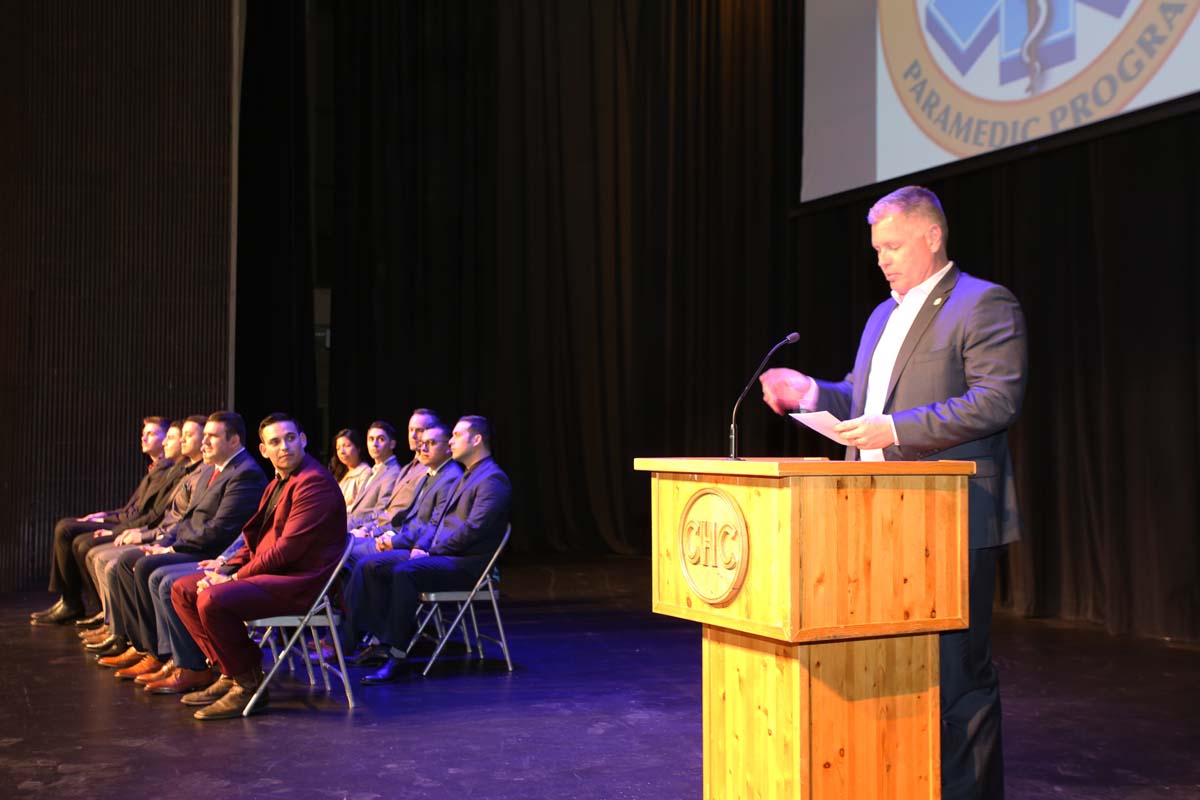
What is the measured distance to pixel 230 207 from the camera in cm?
1023

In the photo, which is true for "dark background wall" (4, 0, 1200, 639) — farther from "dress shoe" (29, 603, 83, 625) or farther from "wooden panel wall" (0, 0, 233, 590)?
"dress shoe" (29, 603, 83, 625)

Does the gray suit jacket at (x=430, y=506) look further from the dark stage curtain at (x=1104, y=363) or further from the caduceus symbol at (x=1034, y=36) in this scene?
the caduceus symbol at (x=1034, y=36)

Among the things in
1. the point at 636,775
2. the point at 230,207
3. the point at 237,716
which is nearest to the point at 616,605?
the point at 237,716

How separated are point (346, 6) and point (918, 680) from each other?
34.0ft

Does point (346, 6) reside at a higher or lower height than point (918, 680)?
higher

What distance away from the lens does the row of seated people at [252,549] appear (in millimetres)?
4727

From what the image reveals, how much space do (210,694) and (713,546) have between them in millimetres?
3225

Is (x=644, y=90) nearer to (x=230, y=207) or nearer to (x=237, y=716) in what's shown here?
(x=230, y=207)

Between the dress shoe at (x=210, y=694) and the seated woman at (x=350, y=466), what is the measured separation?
2632mm

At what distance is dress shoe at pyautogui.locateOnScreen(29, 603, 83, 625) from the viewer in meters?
7.30

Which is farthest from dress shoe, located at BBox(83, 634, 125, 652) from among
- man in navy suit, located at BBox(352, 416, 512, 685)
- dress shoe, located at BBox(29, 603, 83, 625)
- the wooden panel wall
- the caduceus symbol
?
the caduceus symbol

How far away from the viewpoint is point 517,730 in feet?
14.5

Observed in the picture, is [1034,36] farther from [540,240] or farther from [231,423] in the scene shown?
[540,240]

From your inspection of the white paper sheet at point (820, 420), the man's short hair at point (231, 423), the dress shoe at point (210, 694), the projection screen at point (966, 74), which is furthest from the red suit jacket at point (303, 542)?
the projection screen at point (966, 74)
